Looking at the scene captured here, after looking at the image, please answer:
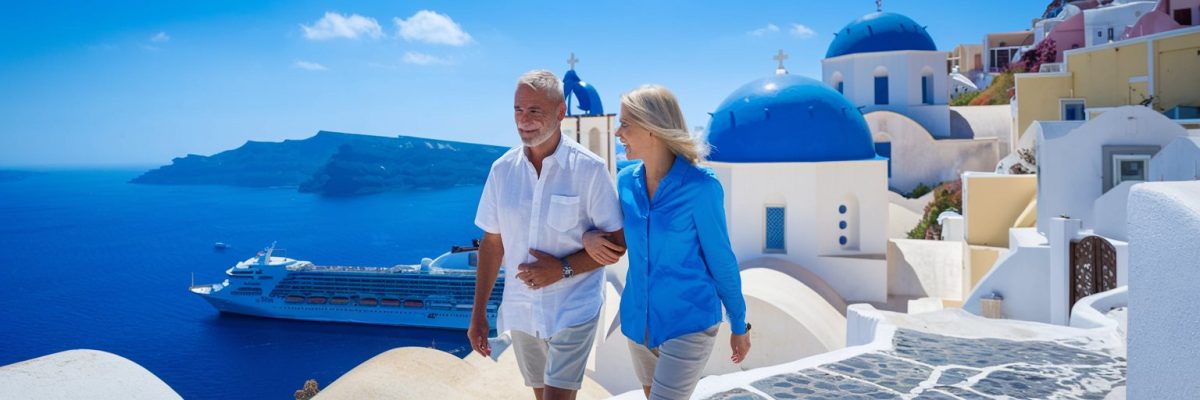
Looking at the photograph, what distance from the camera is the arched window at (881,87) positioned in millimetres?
22562

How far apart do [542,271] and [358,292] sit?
118 feet

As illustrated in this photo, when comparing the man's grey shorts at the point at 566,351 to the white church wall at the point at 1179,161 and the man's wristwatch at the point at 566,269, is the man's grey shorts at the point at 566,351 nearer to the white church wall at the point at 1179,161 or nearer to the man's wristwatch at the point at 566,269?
the man's wristwatch at the point at 566,269

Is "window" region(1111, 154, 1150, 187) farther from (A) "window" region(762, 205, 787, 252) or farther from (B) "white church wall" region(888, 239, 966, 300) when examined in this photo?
(A) "window" region(762, 205, 787, 252)

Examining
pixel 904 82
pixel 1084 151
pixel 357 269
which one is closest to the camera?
pixel 1084 151

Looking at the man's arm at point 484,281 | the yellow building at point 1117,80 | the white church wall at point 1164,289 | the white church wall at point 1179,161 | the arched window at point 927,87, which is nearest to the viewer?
the white church wall at point 1164,289

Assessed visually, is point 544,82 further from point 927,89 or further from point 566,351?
point 927,89

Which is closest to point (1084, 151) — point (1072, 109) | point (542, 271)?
point (1072, 109)

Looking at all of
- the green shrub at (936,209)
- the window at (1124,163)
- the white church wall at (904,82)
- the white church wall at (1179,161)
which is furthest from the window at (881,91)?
the white church wall at (1179,161)

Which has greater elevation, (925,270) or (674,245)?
(674,245)

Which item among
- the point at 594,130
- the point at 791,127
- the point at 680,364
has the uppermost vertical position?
the point at 594,130

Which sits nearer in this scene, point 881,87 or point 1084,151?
point 1084,151

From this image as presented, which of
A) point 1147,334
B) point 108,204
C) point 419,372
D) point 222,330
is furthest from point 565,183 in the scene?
point 108,204

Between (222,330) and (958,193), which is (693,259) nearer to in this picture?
(958,193)

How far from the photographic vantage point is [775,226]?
11.8m
